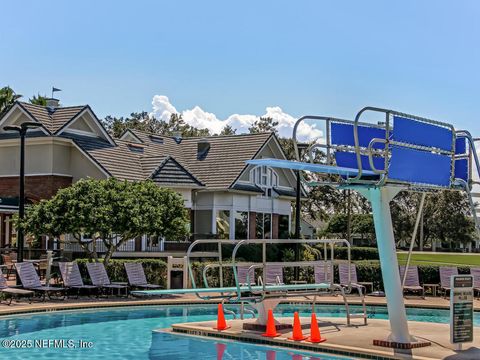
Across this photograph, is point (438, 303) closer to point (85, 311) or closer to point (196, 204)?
point (85, 311)

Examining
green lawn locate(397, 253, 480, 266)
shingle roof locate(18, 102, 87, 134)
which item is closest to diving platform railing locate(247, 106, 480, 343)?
shingle roof locate(18, 102, 87, 134)

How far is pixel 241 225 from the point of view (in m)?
44.7

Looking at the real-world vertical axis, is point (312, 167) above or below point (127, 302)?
above

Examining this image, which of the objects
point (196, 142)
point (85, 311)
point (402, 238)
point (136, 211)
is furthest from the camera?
point (402, 238)

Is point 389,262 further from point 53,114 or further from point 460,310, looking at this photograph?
point 53,114

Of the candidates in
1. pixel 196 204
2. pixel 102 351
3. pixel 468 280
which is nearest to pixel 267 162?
pixel 468 280

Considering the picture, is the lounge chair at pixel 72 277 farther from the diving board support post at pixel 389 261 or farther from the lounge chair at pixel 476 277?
the lounge chair at pixel 476 277

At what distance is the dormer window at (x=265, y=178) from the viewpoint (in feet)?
149

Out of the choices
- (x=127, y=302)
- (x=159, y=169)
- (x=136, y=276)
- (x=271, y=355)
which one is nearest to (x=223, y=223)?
(x=159, y=169)

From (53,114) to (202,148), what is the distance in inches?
413

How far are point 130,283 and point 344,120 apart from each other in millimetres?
12333

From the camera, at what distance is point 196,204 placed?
43312mm

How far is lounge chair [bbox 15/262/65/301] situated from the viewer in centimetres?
2272

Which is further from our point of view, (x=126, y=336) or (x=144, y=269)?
(x=144, y=269)
